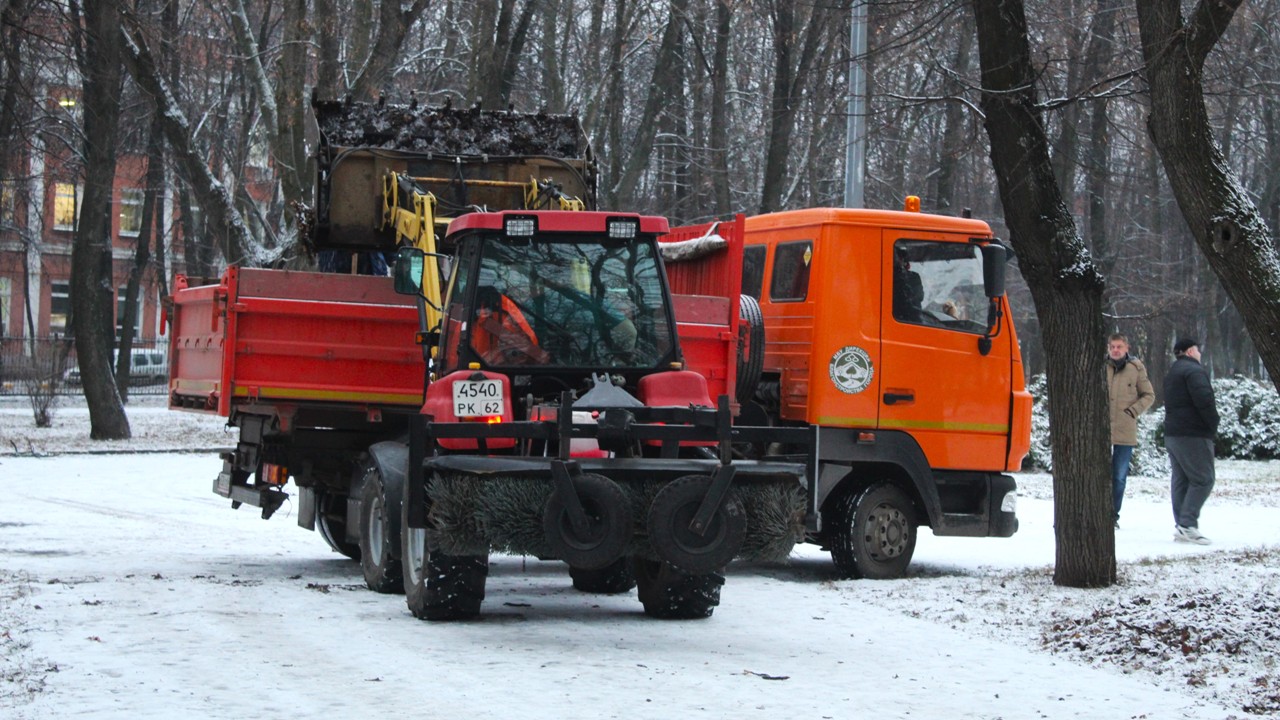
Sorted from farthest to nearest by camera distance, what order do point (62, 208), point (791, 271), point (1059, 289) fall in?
point (62, 208), point (791, 271), point (1059, 289)

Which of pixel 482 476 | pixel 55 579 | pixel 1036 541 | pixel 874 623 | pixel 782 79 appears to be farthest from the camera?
pixel 782 79

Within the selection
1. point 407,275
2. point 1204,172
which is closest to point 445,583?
point 407,275

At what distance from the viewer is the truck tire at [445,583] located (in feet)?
29.3

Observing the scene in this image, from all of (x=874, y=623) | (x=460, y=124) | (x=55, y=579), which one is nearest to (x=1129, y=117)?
(x=460, y=124)

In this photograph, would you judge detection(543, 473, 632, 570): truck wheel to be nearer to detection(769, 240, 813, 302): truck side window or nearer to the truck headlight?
detection(769, 240, 813, 302): truck side window

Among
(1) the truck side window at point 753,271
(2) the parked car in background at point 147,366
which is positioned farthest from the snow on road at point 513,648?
(2) the parked car in background at point 147,366

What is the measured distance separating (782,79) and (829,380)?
1377 cm

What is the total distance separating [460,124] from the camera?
12.7 metres

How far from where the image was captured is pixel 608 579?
10891 mm

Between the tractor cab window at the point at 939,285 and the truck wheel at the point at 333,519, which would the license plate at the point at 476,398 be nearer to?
the truck wheel at the point at 333,519

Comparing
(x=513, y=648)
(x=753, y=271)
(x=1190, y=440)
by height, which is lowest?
(x=513, y=648)

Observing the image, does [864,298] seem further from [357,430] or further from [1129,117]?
[1129,117]

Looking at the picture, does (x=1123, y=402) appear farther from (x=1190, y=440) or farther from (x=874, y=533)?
(x=874, y=533)

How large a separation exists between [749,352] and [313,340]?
3.13 m
